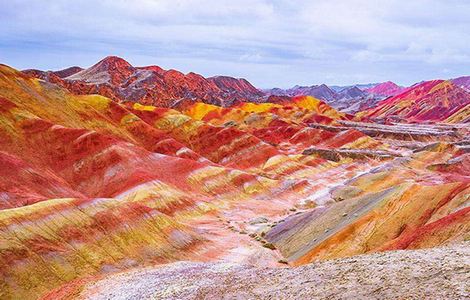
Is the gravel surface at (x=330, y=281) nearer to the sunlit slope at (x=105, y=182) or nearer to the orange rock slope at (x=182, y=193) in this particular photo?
the orange rock slope at (x=182, y=193)

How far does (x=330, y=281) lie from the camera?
1027 inches

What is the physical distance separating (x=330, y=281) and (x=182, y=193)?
62.9 metres

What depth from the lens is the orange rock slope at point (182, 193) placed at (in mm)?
46375

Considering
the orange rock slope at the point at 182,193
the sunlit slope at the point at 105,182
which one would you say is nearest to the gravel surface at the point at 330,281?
the orange rock slope at the point at 182,193

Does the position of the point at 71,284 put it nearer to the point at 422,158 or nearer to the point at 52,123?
the point at 52,123

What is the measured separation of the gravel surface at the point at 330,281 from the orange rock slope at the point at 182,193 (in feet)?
29.7

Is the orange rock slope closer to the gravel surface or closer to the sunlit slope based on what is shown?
the sunlit slope

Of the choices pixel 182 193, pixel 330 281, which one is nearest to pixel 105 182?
pixel 182 193

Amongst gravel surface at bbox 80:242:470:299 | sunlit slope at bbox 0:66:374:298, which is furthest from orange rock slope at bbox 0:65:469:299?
gravel surface at bbox 80:242:470:299

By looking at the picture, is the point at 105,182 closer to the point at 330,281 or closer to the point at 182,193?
the point at 182,193

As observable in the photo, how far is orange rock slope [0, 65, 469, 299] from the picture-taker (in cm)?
4638

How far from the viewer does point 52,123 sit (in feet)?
331

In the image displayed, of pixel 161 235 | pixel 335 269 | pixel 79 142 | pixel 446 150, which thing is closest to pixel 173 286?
pixel 335 269

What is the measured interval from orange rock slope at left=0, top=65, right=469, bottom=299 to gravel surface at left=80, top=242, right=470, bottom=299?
9.06m
